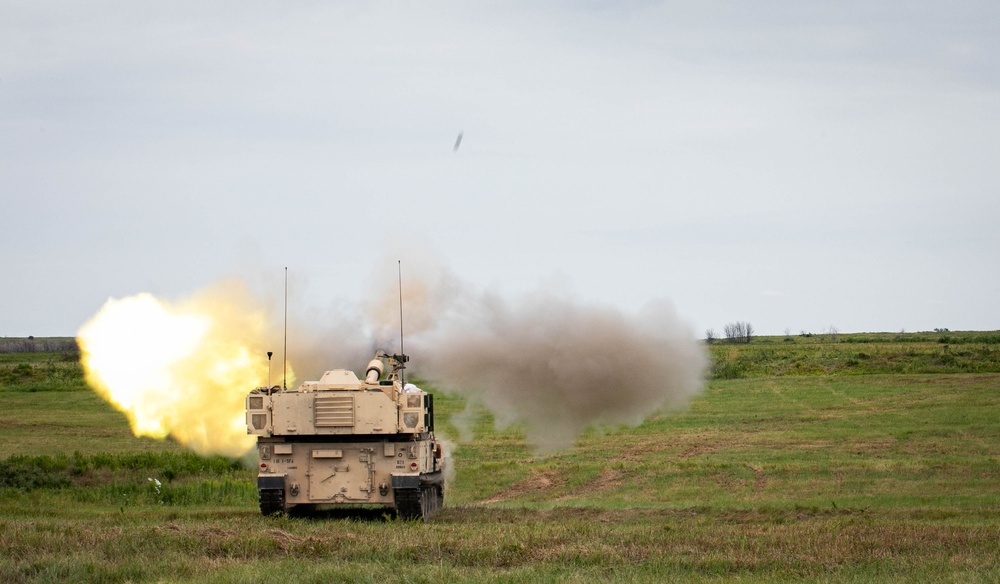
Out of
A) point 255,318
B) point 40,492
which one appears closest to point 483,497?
point 255,318

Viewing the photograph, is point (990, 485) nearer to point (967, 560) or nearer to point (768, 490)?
point (768, 490)

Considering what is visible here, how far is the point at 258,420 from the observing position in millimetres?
23609

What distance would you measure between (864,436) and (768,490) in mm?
12507

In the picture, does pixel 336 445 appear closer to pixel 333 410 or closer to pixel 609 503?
pixel 333 410

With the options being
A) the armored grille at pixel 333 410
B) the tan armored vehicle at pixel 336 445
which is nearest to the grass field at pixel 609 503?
the tan armored vehicle at pixel 336 445

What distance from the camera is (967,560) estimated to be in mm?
15375

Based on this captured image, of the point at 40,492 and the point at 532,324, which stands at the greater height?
the point at 532,324

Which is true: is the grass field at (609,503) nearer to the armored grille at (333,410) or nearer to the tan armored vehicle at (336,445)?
the tan armored vehicle at (336,445)

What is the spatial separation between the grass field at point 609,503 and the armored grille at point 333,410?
1905 mm

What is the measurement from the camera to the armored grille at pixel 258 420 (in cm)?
2356

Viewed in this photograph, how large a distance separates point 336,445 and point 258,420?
1.63 meters

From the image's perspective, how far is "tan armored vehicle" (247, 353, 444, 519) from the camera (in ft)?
76.5

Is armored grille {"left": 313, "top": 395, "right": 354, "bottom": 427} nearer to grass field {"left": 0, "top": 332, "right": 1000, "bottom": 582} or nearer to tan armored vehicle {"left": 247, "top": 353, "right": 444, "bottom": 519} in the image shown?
tan armored vehicle {"left": 247, "top": 353, "right": 444, "bottom": 519}

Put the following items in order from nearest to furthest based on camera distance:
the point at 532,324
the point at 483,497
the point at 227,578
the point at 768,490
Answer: the point at 227,578 < the point at 532,324 < the point at 768,490 < the point at 483,497
